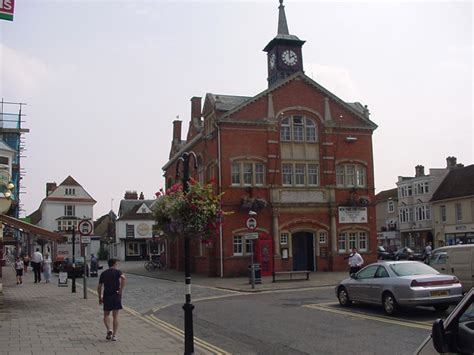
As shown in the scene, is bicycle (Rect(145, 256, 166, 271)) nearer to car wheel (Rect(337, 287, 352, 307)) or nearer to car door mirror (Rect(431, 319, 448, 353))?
car wheel (Rect(337, 287, 352, 307))

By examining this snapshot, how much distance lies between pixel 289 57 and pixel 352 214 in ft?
41.9

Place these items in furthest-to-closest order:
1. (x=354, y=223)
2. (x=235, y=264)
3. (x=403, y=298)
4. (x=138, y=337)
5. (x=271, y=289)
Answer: (x=354, y=223)
(x=235, y=264)
(x=271, y=289)
(x=403, y=298)
(x=138, y=337)

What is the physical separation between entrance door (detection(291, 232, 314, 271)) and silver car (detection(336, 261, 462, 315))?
1918 centimetres

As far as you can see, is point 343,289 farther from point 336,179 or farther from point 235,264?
point 336,179

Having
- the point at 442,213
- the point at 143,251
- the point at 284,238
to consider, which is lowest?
the point at 143,251

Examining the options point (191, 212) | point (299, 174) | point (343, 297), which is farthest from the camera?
point (299, 174)

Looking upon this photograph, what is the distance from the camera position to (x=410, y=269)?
14922 millimetres

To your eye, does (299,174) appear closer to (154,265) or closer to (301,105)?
(301,105)

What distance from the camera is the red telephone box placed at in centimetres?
3131

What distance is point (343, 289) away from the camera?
17047 mm

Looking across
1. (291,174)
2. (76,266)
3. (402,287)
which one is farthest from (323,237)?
(402,287)

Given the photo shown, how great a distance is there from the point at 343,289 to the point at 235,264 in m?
17.6

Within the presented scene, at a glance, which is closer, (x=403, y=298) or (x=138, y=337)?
(x=138, y=337)

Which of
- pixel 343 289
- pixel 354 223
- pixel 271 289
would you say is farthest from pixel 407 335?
pixel 354 223
